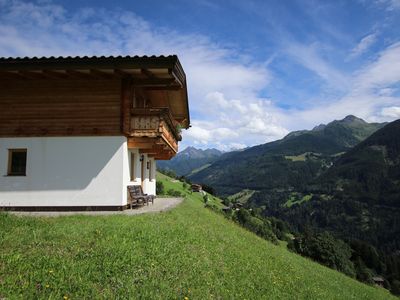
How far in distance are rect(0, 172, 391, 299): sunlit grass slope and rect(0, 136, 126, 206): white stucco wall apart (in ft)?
10.8

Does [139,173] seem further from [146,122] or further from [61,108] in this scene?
[61,108]

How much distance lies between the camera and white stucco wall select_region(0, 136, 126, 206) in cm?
1678

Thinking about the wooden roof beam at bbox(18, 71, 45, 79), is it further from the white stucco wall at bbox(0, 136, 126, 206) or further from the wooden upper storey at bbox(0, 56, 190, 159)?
the white stucco wall at bbox(0, 136, 126, 206)

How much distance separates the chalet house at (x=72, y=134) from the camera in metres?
16.8

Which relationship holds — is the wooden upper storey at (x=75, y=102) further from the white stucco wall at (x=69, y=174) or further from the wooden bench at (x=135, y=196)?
the wooden bench at (x=135, y=196)

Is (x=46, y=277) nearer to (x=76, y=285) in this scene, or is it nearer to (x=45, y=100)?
(x=76, y=285)

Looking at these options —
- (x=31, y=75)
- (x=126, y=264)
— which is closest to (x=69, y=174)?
(x=31, y=75)

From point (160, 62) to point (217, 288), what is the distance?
1005 centimetres

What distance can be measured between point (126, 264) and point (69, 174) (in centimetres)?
976

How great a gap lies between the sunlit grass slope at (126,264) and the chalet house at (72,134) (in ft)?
11.7

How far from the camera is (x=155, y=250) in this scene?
969 cm

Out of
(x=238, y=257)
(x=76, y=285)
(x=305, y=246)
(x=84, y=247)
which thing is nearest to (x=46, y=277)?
(x=76, y=285)

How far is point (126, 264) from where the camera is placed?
834 centimetres

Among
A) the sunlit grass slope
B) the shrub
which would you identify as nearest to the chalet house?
the sunlit grass slope
